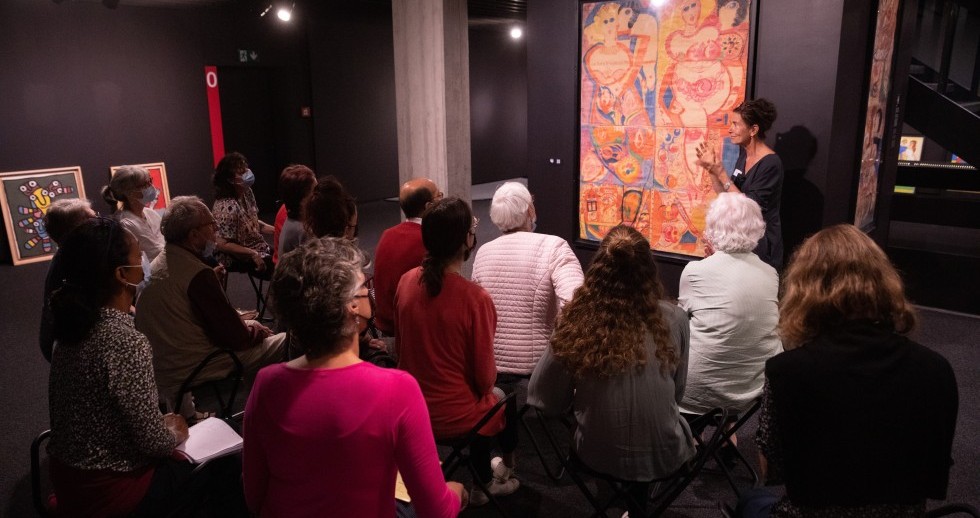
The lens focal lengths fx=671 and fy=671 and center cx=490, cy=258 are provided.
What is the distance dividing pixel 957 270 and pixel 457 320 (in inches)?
236

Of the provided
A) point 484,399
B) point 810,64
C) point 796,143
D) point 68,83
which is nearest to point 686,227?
point 796,143

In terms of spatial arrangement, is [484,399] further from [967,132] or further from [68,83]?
[68,83]

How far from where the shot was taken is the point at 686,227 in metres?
4.90

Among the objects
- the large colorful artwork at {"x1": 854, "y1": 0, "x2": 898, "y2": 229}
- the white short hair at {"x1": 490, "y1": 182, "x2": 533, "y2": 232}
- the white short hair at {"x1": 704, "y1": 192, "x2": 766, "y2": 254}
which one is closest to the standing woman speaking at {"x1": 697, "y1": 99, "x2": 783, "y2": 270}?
the large colorful artwork at {"x1": 854, "y1": 0, "x2": 898, "y2": 229}

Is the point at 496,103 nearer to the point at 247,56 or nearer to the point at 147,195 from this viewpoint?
the point at 247,56

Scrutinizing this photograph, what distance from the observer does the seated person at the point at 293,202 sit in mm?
4070

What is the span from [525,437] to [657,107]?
2.62 metres

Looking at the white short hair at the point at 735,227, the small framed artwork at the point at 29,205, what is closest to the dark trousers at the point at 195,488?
the white short hair at the point at 735,227

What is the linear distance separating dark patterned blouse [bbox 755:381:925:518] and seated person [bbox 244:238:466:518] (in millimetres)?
851

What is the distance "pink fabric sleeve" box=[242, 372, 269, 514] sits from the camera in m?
1.49

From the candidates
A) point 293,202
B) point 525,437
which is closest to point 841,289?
point 525,437

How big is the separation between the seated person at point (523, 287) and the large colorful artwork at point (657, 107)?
233 centimetres

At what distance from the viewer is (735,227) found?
2.62 meters

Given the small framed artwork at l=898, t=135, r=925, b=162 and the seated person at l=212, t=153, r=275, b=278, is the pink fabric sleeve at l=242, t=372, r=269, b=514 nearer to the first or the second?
the seated person at l=212, t=153, r=275, b=278
